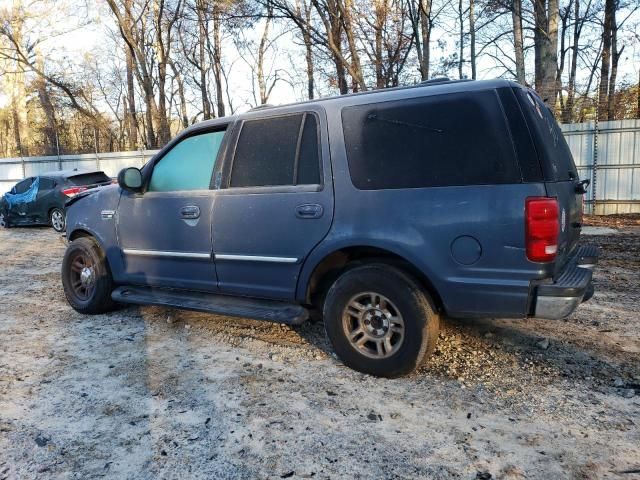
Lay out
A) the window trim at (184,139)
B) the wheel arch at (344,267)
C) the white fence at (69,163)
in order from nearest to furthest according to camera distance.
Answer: the wheel arch at (344,267)
the window trim at (184,139)
the white fence at (69,163)

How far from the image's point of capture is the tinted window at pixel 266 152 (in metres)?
3.62

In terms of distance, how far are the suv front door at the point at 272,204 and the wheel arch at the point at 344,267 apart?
4.4 inches

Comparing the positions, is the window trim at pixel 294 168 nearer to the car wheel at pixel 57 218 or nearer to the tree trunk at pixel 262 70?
the car wheel at pixel 57 218

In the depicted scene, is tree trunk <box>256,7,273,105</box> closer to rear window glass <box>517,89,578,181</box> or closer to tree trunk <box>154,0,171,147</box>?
tree trunk <box>154,0,171,147</box>

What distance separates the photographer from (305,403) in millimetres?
2973

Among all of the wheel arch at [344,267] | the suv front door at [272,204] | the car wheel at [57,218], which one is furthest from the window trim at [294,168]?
the car wheel at [57,218]

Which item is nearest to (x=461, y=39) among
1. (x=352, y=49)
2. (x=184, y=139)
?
(x=352, y=49)

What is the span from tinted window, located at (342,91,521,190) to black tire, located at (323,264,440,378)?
2.08 feet

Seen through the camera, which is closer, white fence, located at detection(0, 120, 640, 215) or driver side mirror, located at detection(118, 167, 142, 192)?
driver side mirror, located at detection(118, 167, 142, 192)

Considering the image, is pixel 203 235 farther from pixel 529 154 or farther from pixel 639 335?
pixel 639 335

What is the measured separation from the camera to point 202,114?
107 ft

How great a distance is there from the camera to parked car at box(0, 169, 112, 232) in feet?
41.1

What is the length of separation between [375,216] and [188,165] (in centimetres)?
191

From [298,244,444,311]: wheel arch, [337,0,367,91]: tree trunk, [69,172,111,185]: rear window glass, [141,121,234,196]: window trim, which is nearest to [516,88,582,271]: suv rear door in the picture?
[298,244,444,311]: wheel arch
